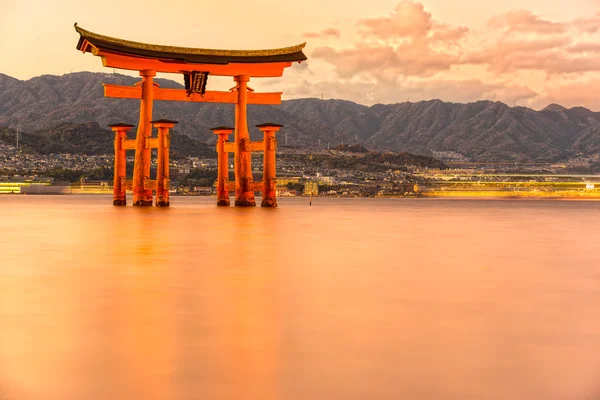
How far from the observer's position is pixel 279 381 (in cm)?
671

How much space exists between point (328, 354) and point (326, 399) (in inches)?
64.8

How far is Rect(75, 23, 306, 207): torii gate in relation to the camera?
4169 centimetres

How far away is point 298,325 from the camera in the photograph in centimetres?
963

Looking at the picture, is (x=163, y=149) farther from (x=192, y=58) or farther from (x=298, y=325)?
(x=298, y=325)

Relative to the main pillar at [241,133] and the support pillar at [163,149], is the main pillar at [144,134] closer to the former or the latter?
the support pillar at [163,149]

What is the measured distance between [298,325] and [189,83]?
3699 centimetres

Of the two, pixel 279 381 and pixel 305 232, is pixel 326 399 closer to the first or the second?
pixel 279 381

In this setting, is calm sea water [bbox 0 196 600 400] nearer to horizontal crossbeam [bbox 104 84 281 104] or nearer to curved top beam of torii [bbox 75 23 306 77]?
curved top beam of torii [bbox 75 23 306 77]

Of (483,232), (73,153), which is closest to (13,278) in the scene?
(483,232)

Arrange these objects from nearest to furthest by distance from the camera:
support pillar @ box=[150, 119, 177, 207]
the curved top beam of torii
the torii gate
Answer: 1. the curved top beam of torii
2. the torii gate
3. support pillar @ box=[150, 119, 177, 207]

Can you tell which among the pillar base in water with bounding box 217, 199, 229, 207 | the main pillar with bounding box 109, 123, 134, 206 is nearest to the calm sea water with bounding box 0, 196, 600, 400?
the main pillar with bounding box 109, 123, 134, 206

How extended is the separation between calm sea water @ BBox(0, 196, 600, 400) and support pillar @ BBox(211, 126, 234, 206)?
94.3 ft

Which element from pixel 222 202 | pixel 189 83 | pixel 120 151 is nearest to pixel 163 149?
pixel 120 151

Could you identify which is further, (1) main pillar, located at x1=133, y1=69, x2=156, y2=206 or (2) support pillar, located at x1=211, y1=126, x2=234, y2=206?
(2) support pillar, located at x1=211, y1=126, x2=234, y2=206
